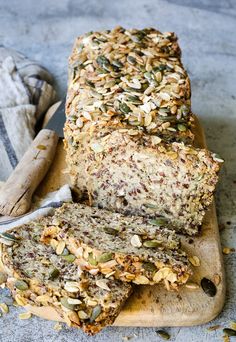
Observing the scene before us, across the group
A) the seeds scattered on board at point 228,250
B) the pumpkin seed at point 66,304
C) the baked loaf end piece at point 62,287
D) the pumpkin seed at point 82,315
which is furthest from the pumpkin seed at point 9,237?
the seeds scattered on board at point 228,250

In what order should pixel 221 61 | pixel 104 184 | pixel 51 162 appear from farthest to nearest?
1. pixel 221 61
2. pixel 51 162
3. pixel 104 184

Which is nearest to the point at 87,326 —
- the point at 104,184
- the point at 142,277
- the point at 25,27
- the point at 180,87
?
the point at 142,277

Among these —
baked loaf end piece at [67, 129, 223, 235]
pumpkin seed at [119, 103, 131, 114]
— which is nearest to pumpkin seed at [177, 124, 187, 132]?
baked loaf end piece at [67, 129, 223, 235]

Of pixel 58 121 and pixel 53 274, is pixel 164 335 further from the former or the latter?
pixel 58 121

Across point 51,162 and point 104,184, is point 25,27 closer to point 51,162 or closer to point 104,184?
point 51,162

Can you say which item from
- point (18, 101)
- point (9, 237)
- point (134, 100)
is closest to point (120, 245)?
point (9, 237)

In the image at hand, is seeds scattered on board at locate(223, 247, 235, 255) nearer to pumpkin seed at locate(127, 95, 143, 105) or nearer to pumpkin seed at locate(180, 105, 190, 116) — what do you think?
pumpkin seed at locate(180, 105, 190, 116)
